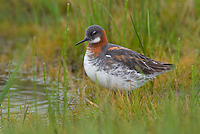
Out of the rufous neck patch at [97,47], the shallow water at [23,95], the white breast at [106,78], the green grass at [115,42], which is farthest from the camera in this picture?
the shallow water at [23,95]

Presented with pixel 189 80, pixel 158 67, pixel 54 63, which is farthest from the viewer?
pixel 54 63

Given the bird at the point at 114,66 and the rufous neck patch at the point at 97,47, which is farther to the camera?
the rufous neck patch at the point at 97,47

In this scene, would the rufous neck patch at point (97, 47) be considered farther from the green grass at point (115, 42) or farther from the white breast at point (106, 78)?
the green grass at point (115, 42)

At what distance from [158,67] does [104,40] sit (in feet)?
3.18

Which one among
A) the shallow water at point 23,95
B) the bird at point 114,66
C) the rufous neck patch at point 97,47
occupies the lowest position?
the shallow water at point 23,95

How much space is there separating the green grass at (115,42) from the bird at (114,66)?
0.19m

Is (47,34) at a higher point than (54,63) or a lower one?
higher

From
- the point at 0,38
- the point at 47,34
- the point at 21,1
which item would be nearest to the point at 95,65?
the point at 47,34

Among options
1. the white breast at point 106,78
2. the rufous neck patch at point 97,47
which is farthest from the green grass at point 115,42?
the rufous neck patch at point 97,47

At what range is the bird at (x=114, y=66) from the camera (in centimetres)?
458

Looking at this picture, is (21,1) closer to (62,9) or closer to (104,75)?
(62,9)

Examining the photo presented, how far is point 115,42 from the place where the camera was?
6652mm

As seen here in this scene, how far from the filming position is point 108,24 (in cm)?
598

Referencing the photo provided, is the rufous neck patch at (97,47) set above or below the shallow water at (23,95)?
above
